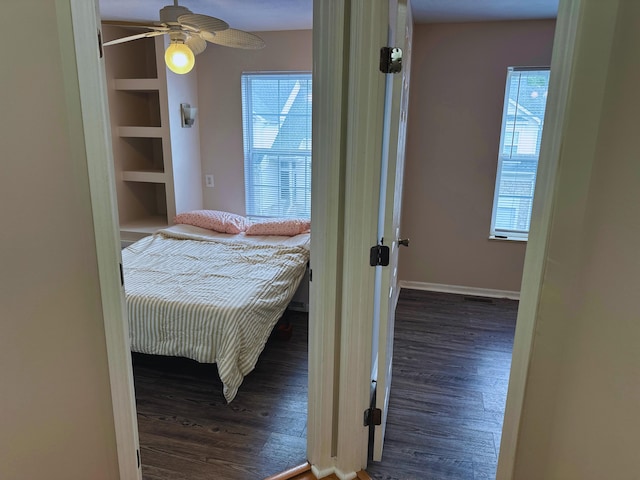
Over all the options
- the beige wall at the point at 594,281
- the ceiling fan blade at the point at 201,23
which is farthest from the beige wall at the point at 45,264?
the beige wall at the point at 594,281

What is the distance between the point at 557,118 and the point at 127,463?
71.4 inches

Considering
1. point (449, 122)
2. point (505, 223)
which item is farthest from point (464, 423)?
point (449, 122)

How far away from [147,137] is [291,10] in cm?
189

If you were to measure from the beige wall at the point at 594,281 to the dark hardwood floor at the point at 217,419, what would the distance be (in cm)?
120

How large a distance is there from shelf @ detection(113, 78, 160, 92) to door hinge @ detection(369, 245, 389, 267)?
318cm

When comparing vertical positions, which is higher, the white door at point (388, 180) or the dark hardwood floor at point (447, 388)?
the white door at point (388, 180)

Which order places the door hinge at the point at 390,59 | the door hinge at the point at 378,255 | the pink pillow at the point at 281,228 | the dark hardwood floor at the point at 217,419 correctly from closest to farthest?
the door hinge at the point at 390,59, the door hinge at the point at 378,255, the dark hardwood floor at the point at 217,419, the pink pillow at the point at 281,228

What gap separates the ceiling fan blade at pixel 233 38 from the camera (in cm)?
255

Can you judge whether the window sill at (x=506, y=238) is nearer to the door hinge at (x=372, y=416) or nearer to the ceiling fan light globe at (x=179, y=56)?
the door hinge at (x=372, y=416)

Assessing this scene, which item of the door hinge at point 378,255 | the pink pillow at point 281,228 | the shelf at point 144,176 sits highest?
the shelf at point 144,176

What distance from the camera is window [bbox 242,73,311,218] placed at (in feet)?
13.7

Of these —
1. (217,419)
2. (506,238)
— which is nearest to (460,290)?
(506,238)

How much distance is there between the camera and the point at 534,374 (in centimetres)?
135

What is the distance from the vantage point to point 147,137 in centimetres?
421
